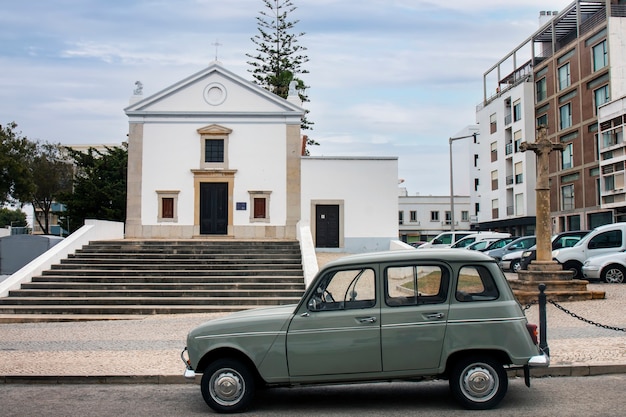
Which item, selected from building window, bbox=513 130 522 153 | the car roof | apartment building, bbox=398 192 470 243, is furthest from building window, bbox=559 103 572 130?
the car roof

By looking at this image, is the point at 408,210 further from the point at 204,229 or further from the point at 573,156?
the point at 204,229

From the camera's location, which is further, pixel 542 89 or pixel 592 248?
pixel 542 89

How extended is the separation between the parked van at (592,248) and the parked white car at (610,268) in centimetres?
101

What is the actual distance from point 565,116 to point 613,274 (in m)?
29.6

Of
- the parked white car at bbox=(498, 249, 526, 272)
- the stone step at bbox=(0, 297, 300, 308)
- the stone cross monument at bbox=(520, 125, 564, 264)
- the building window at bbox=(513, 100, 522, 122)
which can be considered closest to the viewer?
the stone cross monument at bbox=(520, 125, 564, 264)

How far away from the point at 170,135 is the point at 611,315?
68.2 feet

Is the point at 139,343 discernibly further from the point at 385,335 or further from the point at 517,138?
the point at 517,138

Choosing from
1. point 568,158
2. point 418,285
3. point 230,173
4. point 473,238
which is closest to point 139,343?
point 418,285

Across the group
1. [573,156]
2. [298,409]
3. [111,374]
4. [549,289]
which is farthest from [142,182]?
[573,156]

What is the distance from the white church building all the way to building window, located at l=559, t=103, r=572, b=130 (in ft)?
72.0

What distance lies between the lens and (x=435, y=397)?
750 centimetres

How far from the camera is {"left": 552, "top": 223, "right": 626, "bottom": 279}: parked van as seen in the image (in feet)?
66.3

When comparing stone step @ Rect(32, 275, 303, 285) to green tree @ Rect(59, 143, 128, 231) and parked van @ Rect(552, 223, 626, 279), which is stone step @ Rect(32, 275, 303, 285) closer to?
parked van @ Rect(552, 223, 626, 279)

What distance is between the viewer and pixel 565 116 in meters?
46.1
